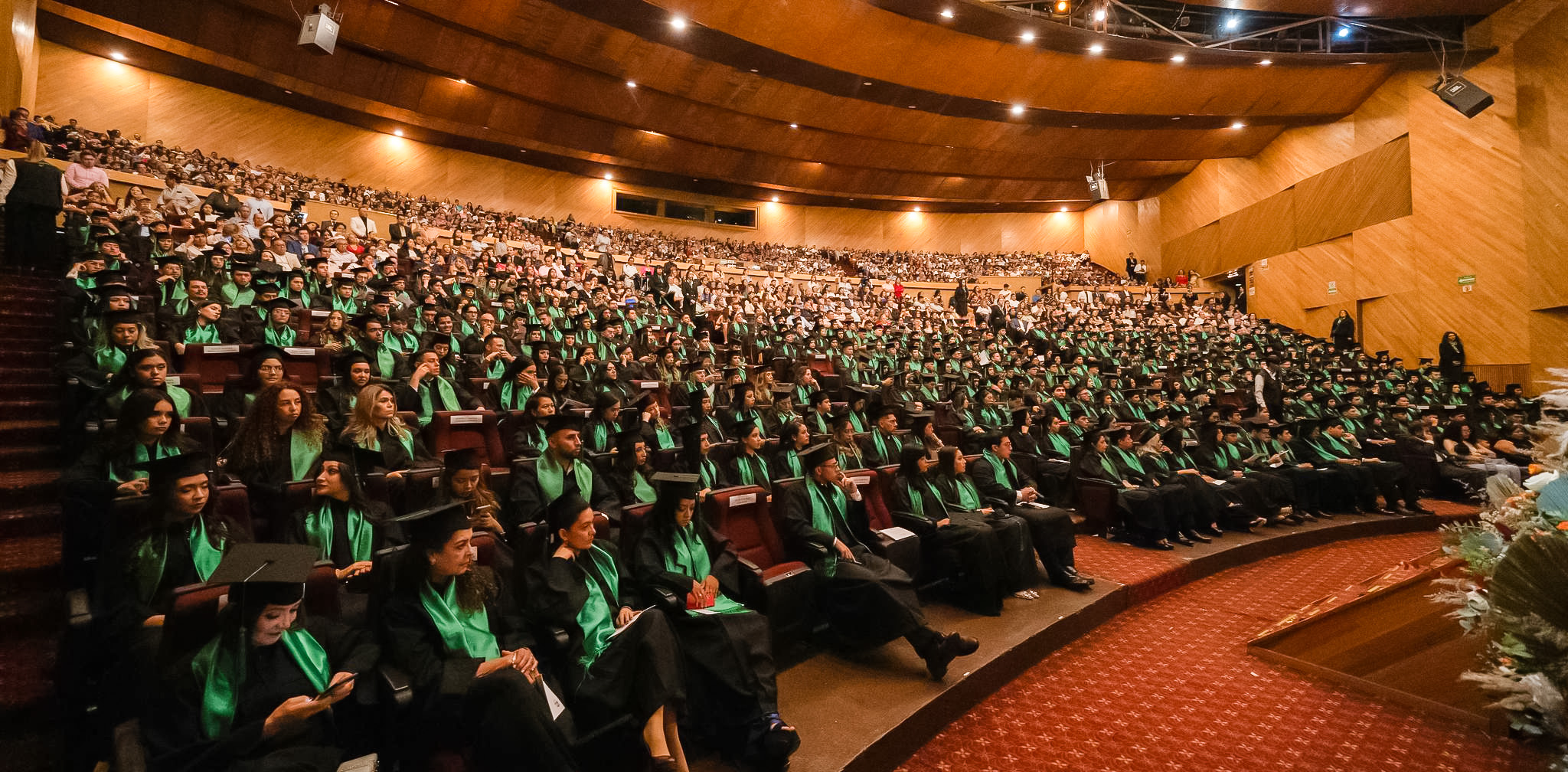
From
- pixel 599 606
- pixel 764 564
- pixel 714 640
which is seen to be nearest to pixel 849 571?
pixel 764 564

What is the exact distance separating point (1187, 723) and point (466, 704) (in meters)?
2.71

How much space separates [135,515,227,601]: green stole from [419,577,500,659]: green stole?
26.4 inches

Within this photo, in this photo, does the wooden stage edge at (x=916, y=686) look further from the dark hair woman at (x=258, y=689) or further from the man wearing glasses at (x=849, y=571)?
the dark hair woman at (x=258, y=689)

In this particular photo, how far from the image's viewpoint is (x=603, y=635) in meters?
2.36

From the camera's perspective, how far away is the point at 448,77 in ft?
41.3

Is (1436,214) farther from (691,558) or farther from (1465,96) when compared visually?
(691,558)

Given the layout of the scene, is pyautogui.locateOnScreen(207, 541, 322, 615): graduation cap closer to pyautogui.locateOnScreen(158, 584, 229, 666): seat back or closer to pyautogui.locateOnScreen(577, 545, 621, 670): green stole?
pyautogui.locateOnScreen(158, 584, 229, 666): seat back

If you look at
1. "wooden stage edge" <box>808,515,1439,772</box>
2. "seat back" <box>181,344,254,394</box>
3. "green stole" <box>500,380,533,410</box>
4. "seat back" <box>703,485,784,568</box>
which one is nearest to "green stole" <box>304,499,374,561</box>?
"seat back" <box>703,485,784,568</box>

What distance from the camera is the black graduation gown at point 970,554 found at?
3.63 m

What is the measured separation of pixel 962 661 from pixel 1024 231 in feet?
69.9

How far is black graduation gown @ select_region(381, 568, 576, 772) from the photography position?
186 centimetres

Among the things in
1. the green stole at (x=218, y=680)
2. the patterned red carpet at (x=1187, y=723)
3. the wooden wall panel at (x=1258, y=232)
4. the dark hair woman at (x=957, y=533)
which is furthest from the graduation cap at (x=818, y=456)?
the wooden wall panel at (x=1258, y=232)

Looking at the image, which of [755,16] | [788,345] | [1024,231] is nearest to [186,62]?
[755,16]

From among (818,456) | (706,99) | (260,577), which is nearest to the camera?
(260,577)
